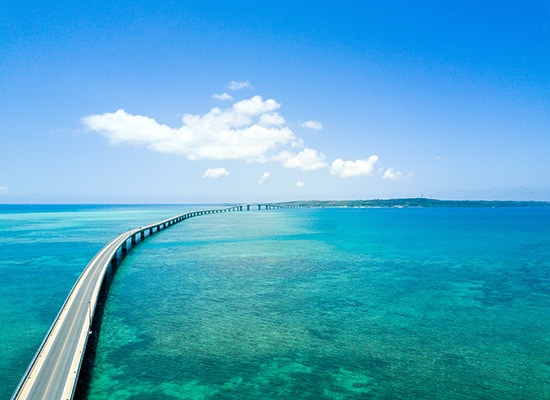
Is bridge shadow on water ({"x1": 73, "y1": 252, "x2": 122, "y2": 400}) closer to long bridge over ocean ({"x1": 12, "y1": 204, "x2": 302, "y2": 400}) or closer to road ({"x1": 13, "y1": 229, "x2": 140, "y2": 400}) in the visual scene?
long bridge over ocean ({"x1": 12, "y1": 204, "x2": 302, "y2": 400})

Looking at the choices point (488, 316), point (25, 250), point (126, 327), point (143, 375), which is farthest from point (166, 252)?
point (488, 316)

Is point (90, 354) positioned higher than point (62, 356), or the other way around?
point (62, 356)

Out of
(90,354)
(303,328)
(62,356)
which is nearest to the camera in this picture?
(62,356)

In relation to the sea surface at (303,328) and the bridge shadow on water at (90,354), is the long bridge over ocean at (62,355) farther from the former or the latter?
the sea surface at (303,328)

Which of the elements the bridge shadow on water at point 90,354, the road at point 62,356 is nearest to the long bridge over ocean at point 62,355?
the road at point 62,356

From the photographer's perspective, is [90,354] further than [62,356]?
Yes

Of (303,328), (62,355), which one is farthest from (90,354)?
(303,328)

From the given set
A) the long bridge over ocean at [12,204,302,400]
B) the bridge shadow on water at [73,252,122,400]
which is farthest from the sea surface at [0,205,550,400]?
the long bridge over ocean at [12,204,302,400]

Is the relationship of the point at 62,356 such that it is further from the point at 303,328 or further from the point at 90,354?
the point at 303,328

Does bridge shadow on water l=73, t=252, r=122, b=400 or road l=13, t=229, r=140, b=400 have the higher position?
road l=13, t=229, r=140, b=400
